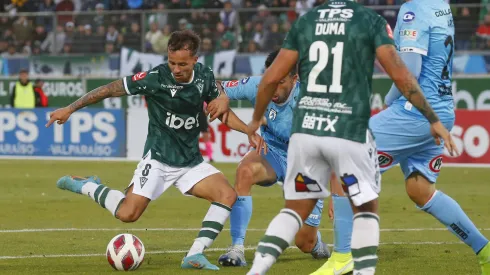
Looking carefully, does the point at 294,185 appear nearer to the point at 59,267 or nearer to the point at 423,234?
the point at 59,267

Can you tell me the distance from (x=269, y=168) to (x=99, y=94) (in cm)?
181

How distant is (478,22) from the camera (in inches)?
1014

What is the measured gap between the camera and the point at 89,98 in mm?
8969

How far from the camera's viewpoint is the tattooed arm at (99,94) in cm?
891

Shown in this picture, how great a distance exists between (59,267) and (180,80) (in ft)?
6.46

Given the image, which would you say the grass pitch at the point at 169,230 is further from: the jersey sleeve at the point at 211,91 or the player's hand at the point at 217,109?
the jersey sleeve at the point at 211,91

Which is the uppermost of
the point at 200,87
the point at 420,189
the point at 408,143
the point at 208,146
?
the point at 200,87

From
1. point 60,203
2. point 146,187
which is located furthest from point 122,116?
point 146,187

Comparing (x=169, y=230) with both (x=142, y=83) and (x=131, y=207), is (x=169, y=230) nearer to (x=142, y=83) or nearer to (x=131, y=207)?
(x=131, y=207)

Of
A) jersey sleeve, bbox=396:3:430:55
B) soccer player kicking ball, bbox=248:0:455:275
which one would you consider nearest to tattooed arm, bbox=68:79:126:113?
jersey sleeve, bbox=396:3:430:55

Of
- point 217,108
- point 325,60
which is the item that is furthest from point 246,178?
point 325,60

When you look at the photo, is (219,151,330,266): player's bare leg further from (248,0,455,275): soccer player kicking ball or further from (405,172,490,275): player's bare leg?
(248,0,455,275): soccer player kicking ball

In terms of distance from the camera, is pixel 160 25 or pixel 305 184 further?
pixel 160 25

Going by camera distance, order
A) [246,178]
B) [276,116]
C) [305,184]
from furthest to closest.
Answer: [276,116], [246,178], [305,184]
